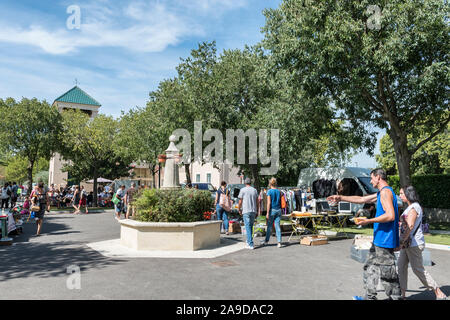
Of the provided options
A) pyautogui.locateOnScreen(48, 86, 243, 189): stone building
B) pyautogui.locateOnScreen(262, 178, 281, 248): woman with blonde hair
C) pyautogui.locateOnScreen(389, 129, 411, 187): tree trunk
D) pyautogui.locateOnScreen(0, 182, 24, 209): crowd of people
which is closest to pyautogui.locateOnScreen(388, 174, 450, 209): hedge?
pyautogui.locateOnScreen(389, 129, 411, 187): tree trunk

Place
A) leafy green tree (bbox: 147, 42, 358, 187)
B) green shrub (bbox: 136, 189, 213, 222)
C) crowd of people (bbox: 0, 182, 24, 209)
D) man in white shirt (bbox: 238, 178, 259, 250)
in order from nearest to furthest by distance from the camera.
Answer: green shrub (bbox: 136, 189, 213, 222) < man in white shirt (bbox: 238, 178, 259, 250) < leafy green tree (bbox: 147, 42, 358, 187) < crowd of people (bbox: 0, 182, 24, 209)

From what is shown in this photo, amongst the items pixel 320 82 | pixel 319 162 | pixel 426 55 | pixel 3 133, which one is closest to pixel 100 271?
pixel 320 82

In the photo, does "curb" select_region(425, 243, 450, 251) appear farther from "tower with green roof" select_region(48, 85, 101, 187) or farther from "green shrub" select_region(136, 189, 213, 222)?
"tower with green roof" select_region(48, 85, 101, 187)

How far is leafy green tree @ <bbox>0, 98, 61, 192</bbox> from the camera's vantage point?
27.0 meters

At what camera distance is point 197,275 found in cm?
618

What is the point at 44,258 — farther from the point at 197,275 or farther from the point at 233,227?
the point at 233,227

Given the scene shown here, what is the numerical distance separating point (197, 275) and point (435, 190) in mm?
16907

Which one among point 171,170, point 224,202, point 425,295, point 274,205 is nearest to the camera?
point 425,295

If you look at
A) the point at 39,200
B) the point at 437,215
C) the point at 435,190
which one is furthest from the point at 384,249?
the point at 435,190

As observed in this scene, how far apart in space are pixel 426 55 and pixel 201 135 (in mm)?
13255

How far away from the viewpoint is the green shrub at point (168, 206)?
Answer: 29.2ft

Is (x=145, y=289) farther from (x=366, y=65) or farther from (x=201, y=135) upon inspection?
(x=201, y=135)

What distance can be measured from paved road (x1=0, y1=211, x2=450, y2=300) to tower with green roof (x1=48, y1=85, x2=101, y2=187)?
144 feet

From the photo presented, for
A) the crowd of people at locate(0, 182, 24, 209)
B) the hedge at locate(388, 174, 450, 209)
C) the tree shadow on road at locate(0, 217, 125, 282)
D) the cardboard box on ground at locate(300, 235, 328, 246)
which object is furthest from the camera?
the crowd of people at locate(0, 182, 24, 209)
